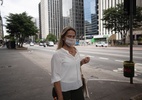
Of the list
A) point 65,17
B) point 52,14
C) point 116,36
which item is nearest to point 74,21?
point 65,17

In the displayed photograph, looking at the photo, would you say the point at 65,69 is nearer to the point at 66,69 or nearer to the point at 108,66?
the point at 66,69

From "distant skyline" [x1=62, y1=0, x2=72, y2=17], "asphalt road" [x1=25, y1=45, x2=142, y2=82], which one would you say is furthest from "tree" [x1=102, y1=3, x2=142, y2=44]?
"distant skyline" [x1=62, y1=0, x2=72, y2=17]

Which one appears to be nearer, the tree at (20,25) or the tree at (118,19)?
the tree at (20,25)

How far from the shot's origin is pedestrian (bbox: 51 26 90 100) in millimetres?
2270

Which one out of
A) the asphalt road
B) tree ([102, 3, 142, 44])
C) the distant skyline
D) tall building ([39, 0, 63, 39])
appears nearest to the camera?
the asphalt road

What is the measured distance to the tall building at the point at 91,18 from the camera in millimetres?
113994

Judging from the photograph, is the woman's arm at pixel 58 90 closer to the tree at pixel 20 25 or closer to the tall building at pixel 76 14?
the tree at pixel 20 25

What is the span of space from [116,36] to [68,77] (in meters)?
66.9

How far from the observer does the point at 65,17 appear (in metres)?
155

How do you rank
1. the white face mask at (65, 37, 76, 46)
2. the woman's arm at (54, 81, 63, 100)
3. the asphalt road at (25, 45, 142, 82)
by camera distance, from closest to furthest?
the woman's arm at (54, 81, 63, 100) < the white face mask at (65, 37, 76, 46) < the asphalt road at (25, 45, 142, 82)

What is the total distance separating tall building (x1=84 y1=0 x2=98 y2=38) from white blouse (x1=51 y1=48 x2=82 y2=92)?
11258 centimetres

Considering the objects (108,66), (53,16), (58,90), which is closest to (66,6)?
(53,16)

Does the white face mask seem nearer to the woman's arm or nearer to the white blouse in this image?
the white blouse

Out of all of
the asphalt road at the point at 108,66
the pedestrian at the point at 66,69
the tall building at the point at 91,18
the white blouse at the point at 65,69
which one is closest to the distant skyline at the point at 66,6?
the tall building at the point at 91,18
